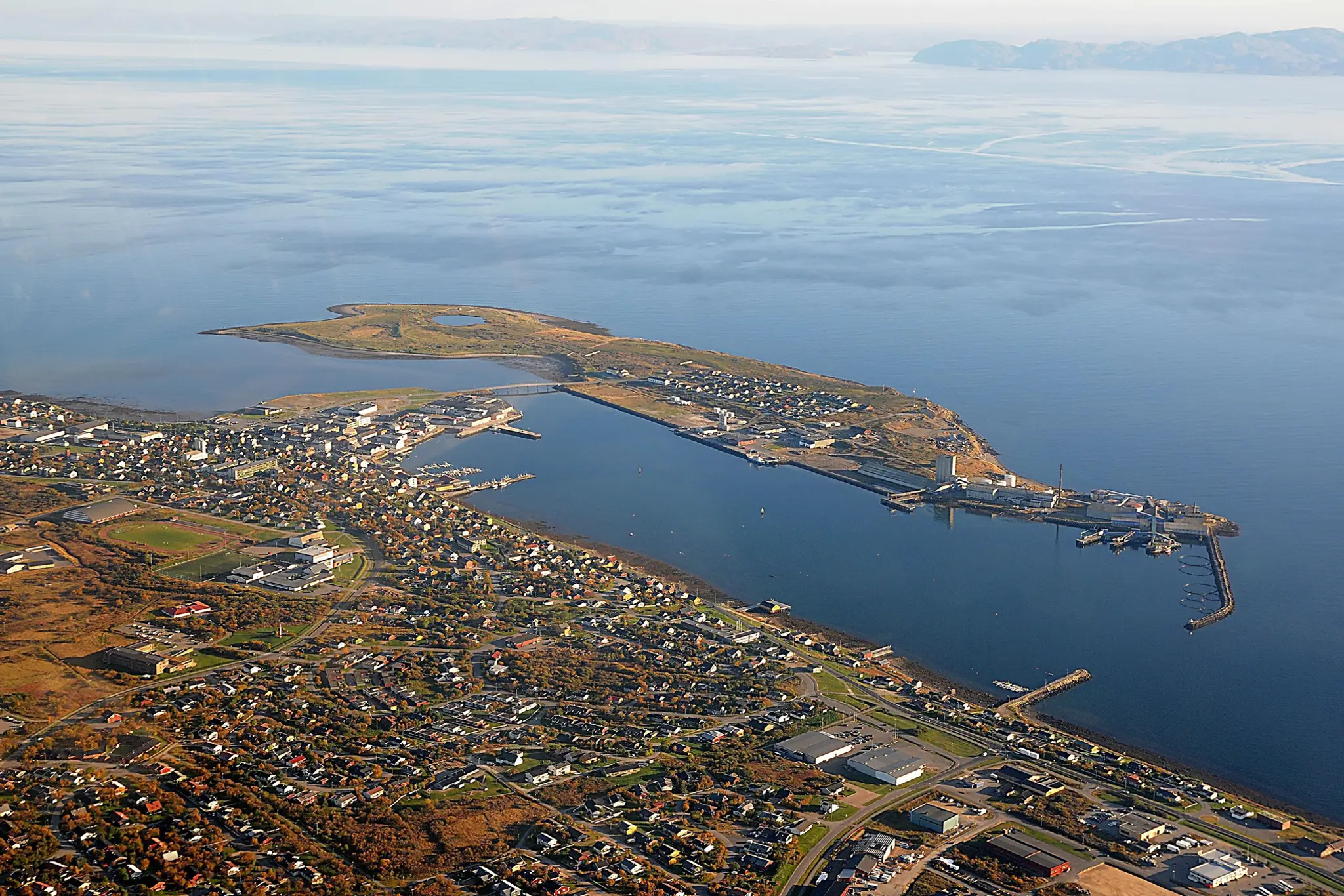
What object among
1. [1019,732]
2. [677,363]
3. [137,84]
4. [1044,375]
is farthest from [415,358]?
[137,84]

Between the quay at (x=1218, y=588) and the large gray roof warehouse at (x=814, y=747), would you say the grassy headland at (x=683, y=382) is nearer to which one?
the quay at (x=1218, y=588)

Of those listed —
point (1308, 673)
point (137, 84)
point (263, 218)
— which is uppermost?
point (137, 84)

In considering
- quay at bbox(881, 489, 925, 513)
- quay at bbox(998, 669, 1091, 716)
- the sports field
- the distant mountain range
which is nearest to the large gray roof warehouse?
quay at bbox(998, 669, 1091, 716)

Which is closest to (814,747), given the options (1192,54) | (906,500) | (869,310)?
(906,500)

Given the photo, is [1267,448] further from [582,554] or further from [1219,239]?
[1219,239]

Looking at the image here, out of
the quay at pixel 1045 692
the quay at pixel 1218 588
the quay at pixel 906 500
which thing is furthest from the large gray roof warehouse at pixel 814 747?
the quay at pixel 906 500
